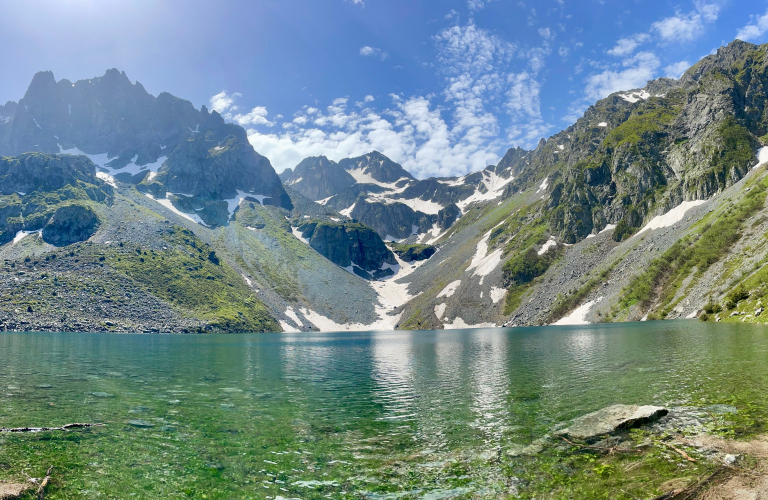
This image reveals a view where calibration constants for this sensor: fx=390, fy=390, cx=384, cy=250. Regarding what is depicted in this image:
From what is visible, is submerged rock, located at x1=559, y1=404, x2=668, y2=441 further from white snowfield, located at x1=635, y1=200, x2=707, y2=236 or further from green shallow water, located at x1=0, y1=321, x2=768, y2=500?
white snowfield, located at x1=635, y1=200, x2=707, y2=236

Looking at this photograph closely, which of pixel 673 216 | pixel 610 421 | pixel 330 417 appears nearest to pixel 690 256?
pixel 673 216

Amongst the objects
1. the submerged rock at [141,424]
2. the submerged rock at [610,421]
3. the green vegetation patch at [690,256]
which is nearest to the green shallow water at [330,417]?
the submerged rock at [141,424]

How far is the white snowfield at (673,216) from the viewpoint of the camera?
186 metres

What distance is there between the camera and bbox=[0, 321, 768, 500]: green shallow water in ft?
56.2

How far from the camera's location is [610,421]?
21.6 metres

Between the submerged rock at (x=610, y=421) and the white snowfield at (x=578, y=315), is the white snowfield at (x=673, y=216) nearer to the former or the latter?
the white snowfield at (x=578, y=315)

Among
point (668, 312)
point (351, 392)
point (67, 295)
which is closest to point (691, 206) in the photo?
point (668, 312)

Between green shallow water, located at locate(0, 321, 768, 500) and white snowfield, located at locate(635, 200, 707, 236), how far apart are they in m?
163

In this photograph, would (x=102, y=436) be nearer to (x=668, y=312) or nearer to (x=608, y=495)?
(x=608, y=495)

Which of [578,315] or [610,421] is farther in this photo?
[578,315]

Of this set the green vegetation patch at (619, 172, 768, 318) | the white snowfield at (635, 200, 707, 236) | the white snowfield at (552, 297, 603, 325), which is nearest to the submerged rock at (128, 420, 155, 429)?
the green vegetation patch at (619, 172, 768, 318)

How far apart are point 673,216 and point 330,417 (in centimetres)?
21954

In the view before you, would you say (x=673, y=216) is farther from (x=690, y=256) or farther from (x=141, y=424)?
(x=141, y=424)

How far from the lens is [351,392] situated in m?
39.0
